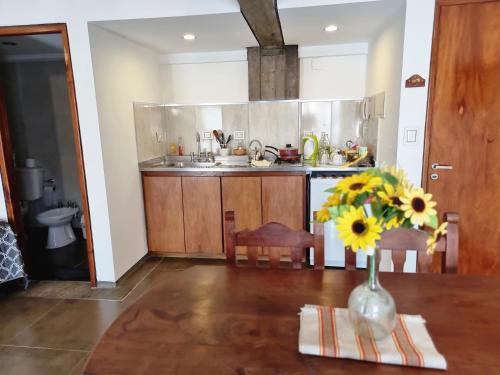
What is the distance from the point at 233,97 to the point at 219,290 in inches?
113

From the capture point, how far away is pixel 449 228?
4.60 ft

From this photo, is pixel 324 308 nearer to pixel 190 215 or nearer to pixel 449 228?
pixel 449 228

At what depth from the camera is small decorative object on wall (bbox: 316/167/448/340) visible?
85 cm

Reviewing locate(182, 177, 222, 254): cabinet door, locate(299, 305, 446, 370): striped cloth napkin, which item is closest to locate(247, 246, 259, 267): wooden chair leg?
locate(299, 305, 446, 370): striped cloth napkin

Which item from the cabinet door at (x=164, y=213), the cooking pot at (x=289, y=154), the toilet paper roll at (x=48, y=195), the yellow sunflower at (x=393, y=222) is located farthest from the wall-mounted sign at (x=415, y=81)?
the toilet paper roll at (x=48, y=195)

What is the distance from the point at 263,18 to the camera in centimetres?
235

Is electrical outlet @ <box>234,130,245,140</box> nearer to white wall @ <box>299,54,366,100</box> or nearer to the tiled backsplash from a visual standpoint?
the tiled backsplash

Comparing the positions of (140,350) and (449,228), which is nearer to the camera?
(140,350)

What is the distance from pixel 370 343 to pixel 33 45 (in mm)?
3859

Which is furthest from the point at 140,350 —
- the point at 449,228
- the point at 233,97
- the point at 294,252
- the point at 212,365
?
the point at 233,97

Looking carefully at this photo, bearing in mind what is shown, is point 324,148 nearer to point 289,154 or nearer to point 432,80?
point 289,154

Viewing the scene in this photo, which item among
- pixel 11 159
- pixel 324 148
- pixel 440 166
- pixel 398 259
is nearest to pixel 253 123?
pixel 324 148

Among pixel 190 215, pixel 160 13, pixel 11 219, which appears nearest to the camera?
pixel 160 13

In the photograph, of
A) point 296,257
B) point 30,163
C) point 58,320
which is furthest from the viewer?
point 30,163
